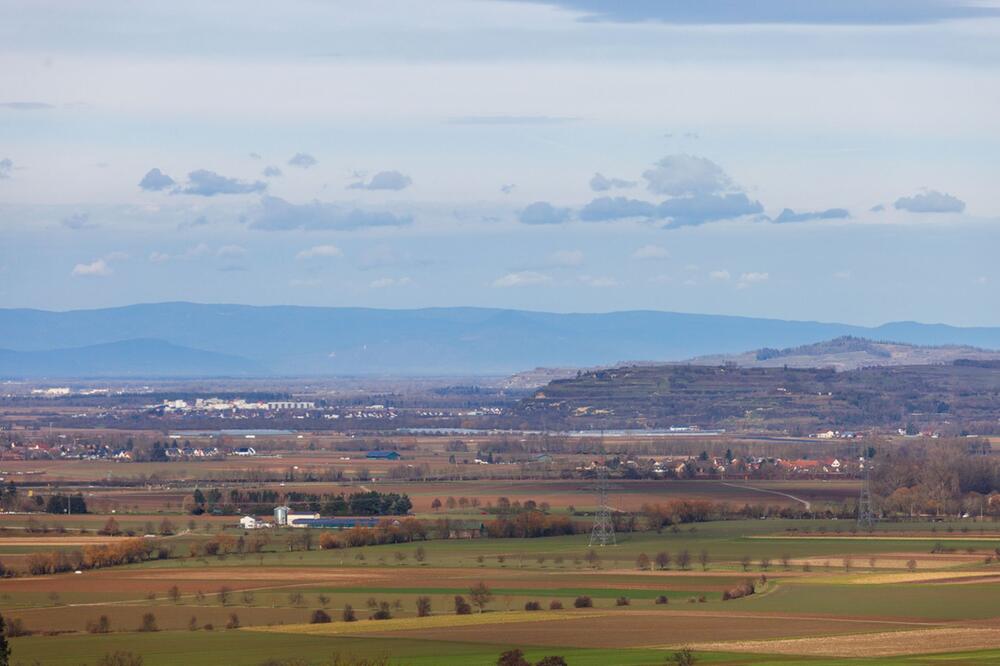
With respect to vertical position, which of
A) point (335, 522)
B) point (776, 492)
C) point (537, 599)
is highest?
point (335, 522)

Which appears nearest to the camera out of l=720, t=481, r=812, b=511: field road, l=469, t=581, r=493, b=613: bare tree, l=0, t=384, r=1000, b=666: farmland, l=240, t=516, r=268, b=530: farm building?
l=0, t=384, r=1000, b=666: farmland

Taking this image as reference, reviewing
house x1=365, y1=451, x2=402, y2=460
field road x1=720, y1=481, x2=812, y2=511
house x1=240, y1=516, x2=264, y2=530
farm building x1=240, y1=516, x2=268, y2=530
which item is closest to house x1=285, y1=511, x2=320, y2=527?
farm building x1=240, y1=516, x2=268, y2=530

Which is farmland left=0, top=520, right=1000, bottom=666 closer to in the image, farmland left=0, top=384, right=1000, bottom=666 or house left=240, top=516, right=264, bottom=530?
farmland left=0, top=384, right=1000, bottom=666

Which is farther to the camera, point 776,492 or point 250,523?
point 776,492

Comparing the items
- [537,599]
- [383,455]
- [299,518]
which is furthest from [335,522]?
[383,455]

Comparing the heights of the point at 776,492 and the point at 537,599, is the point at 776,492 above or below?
above

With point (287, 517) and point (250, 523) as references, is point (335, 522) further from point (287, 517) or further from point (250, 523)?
point (250, 523)

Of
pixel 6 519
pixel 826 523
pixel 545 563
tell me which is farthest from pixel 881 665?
pixel 6 519

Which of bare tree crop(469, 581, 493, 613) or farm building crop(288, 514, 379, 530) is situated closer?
bare tree crop(469, 581, 493, 613)

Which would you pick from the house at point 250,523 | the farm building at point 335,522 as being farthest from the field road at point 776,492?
the house at point 250,523
